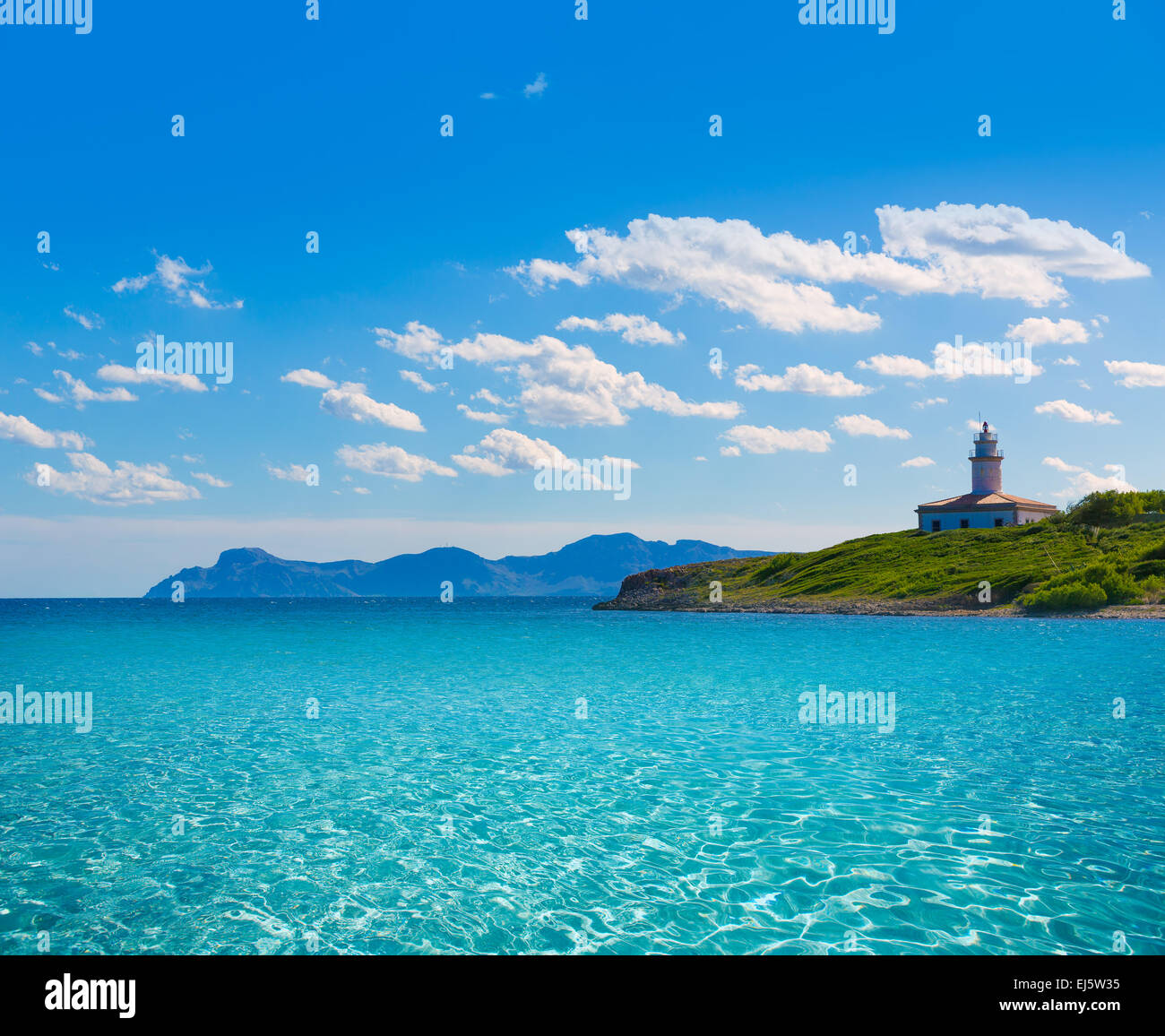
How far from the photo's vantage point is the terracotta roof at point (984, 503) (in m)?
131

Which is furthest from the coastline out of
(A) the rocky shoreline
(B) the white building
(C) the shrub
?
(B) the white building

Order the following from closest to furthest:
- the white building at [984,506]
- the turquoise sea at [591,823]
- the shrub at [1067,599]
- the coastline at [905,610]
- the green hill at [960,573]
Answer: the turquoise sea at [591,823] < the coastline at [905,610] < the shrub at [1067,599] < the green hill at [960,573] < the white building at [984,506]

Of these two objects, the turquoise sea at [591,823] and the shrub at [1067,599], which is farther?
the shrub at [1067,599]

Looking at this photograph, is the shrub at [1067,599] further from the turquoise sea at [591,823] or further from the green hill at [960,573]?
the turquoise sea at [591,823]

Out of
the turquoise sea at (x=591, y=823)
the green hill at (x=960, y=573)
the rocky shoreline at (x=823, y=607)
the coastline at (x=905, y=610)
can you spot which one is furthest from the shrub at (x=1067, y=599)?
the turquoise sea at (x=591, y=823)

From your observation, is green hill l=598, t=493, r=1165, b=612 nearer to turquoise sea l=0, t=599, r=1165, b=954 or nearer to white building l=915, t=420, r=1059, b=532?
white building l=915, t=420, r=1059, b=532

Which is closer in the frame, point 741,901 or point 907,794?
point 741,901

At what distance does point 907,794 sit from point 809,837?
3.89 meters

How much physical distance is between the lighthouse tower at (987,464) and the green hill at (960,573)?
13925 millimetres

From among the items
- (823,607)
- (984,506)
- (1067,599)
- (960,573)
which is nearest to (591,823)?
(1067,599)

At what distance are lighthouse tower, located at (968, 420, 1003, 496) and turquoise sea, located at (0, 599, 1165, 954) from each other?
11570cm
